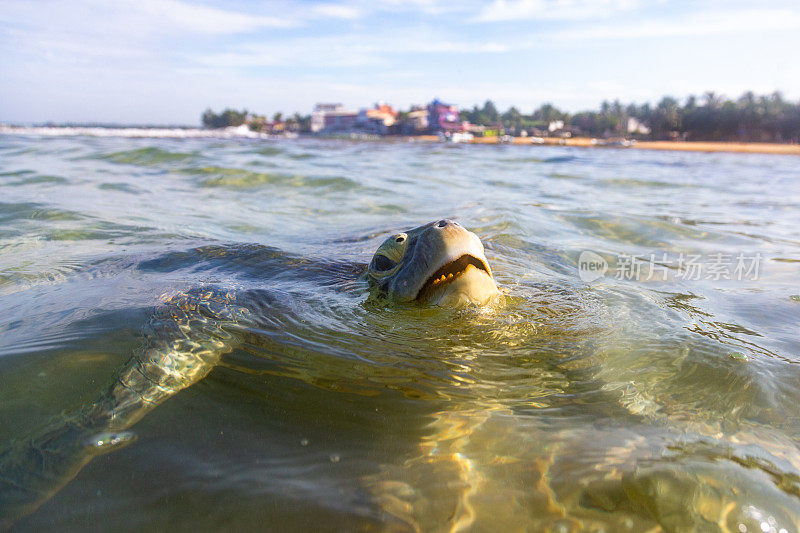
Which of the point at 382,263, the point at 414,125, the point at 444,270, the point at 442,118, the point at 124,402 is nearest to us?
the point at 124,402

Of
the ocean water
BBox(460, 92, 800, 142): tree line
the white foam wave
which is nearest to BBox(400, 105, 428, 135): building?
BBox(460, 92, 800, 142): tree line

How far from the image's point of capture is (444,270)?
8.05ft

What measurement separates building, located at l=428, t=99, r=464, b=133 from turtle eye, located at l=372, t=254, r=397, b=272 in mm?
71355

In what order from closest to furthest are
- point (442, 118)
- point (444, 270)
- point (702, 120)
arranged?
point (444, 270) < point (702, 120) < point (442, 118)

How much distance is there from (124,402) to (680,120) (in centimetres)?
7324

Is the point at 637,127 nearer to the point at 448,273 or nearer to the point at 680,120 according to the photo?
the point at 680,120

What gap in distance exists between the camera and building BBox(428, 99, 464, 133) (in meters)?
73.9

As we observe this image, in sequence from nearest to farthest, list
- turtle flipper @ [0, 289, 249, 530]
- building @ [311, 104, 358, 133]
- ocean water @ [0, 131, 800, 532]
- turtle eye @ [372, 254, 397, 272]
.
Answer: ocean water @ [0, 131, 800, 532] → turtle flipper @ [0, 289, 249, 530] → turtle eye @ [372, 254, 397, 272] → building @ [311, 104, 358, 133]

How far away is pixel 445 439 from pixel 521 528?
397 mm

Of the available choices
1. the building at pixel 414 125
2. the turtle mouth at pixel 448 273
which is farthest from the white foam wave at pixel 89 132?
the turtle mouth at pixel 448 273

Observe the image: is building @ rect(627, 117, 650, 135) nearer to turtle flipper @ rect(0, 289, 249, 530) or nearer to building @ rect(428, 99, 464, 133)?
building @ rect(428, 99, 464, 133)

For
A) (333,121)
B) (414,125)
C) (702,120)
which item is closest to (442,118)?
(414,125)

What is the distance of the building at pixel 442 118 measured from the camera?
73.9 meters

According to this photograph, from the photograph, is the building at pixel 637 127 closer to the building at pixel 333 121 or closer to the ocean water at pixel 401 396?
the building at pixel 333 121
